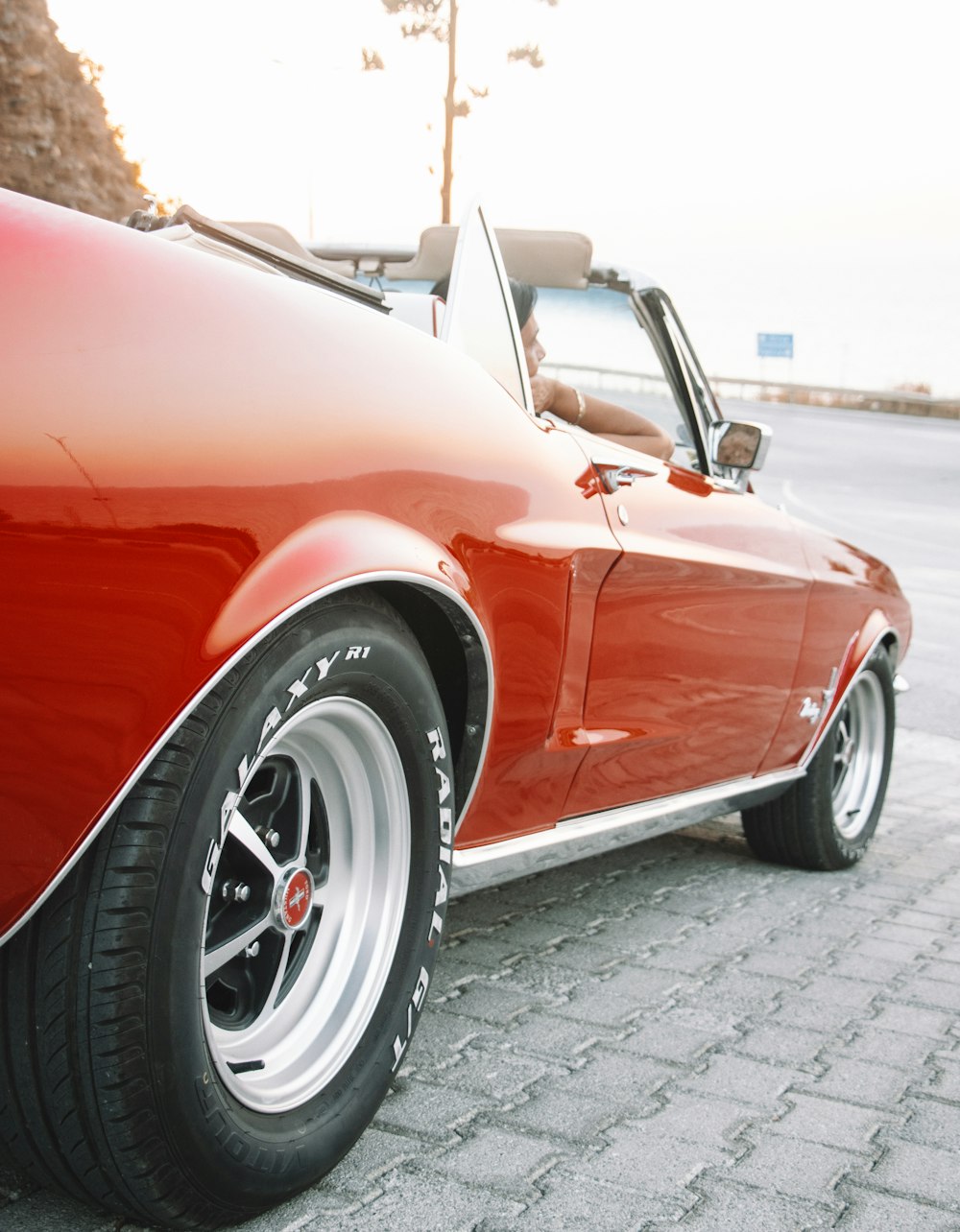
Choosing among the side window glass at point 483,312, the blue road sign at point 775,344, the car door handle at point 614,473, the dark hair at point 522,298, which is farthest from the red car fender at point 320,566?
the blue road sign at point 775,344

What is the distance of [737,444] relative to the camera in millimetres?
4020

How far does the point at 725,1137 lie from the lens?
2.48 metres

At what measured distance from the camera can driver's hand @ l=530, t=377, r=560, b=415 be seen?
10.3ft

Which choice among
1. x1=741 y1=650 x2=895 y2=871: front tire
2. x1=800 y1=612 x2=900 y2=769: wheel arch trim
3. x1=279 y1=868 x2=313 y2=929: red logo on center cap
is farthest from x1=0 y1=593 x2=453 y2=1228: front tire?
x1=741 y1=650 x2=895 y2=871: front tire

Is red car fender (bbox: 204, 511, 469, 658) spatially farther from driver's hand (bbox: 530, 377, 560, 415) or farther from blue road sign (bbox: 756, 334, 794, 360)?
blue road sign (bbox: 756, 334, 794, 360)

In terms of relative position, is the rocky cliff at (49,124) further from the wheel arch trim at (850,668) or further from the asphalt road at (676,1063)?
the asphalt road at (676,1063)

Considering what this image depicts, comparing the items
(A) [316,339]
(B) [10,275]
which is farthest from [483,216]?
(B) [10,275]

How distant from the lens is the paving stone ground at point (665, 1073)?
7.15 feet

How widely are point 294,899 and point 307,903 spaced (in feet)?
0.13

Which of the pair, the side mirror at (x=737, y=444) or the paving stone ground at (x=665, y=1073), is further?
the side mirror at (x=737, y=444)

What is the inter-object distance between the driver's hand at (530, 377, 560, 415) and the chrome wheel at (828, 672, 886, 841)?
202 centimetres

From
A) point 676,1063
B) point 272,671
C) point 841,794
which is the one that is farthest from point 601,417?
point 841,794

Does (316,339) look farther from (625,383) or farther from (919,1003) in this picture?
(919,1003)

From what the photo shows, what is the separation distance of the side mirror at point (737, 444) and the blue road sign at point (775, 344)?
2540 inches
